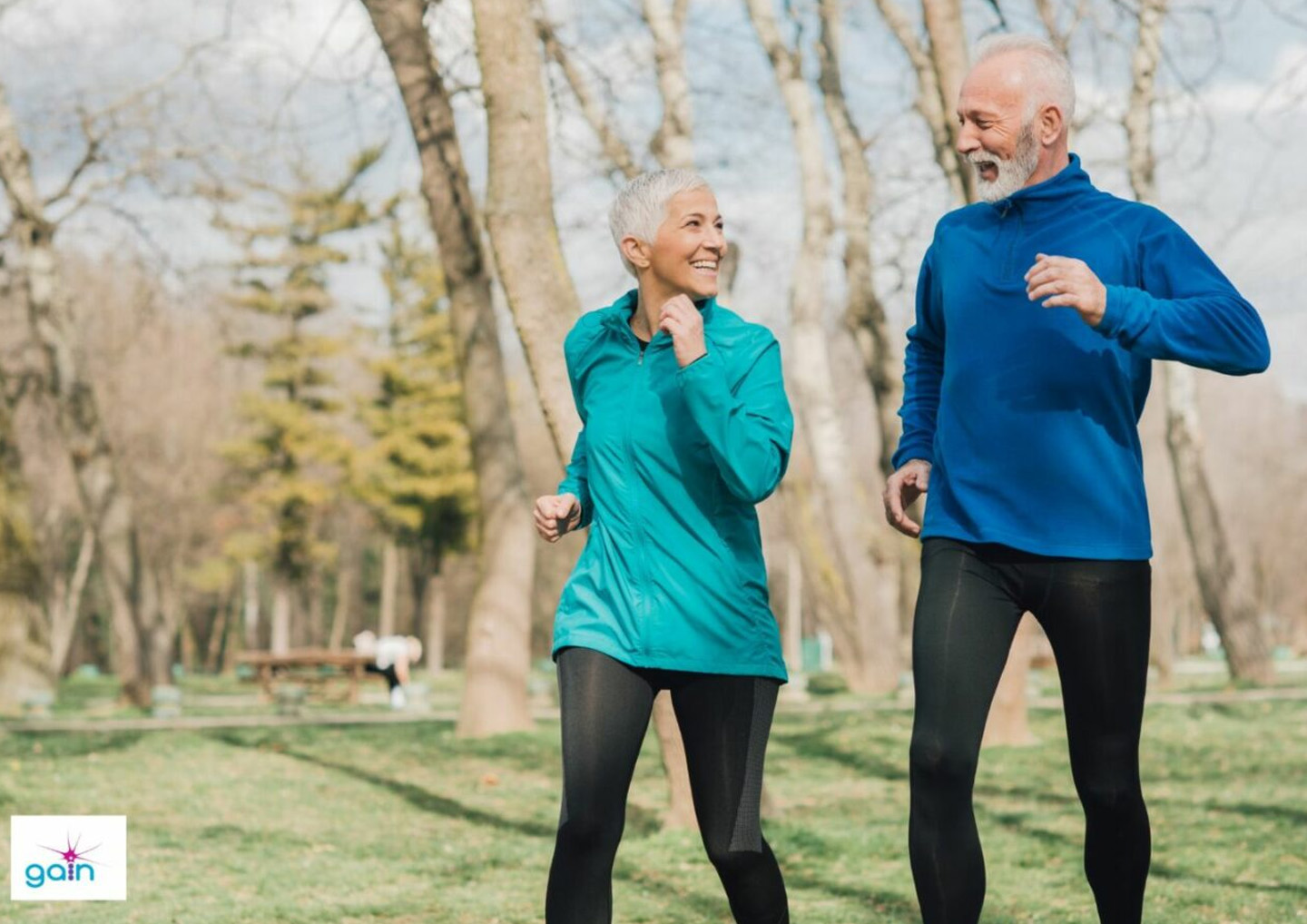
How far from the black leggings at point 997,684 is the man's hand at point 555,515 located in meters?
0.87

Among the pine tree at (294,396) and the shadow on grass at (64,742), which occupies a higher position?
the pine tree at (294,396)

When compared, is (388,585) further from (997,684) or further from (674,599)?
(997,684)

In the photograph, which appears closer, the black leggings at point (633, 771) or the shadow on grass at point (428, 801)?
the black leggings at point (633, 771)

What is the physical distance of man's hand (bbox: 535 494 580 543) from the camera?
400cm

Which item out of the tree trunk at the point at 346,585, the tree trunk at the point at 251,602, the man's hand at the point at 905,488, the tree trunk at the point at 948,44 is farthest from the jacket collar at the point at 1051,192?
the tree trunk at the point at 346,585

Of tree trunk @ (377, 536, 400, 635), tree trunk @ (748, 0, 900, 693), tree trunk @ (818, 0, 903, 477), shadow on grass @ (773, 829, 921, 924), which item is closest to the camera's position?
shadow on grass @ (773, 829, 921, 924)

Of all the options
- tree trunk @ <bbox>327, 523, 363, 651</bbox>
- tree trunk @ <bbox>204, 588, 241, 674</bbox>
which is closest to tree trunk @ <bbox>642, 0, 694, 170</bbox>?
tree trunk @ <bbox>327, 523, 363, 651</bbox>

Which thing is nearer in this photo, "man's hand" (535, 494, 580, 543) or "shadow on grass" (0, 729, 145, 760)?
"man's hand" (535, 494, 580, 543)

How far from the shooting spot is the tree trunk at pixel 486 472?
1378 cm

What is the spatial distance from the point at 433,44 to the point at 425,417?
32.9 m

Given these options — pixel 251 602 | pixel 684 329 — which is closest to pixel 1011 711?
pixel 684 329

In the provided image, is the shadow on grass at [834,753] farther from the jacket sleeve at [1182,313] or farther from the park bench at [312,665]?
the park bench at [312,665]

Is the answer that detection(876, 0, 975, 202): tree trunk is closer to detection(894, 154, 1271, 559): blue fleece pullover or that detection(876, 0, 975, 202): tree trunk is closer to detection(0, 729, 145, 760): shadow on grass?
detection(0, 729, 145, 760): shadow on grass

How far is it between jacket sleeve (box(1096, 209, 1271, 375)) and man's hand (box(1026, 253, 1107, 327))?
0.03 m
